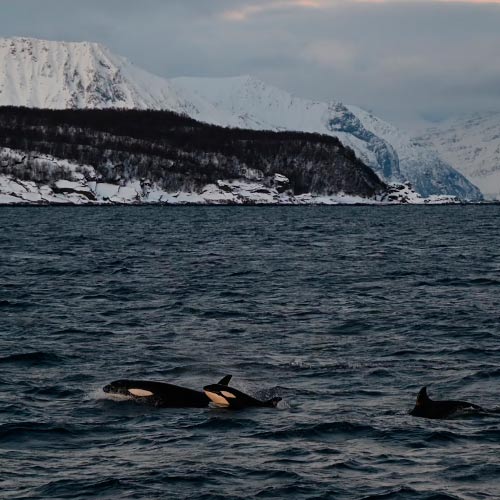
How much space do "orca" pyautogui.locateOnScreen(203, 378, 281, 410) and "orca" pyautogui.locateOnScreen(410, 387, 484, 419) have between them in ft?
11.2

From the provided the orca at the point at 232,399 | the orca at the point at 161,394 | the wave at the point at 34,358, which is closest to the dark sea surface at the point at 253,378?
the wave at the point at 34,358

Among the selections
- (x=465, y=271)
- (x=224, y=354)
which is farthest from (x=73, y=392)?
(x=465, y=271)

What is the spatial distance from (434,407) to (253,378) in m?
6.06

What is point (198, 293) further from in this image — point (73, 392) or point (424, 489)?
point (424, 489)

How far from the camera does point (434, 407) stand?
2400 cm

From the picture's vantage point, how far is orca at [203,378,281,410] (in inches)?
971

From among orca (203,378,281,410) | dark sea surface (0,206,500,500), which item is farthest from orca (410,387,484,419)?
orca (203,378,281,410)

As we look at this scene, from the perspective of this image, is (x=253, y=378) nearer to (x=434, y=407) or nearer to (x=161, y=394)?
(x=161, y=394)

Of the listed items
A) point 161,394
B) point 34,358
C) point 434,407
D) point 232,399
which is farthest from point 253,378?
point 34,358

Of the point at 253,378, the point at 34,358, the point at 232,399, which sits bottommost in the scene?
the point at 34,358

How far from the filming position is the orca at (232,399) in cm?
2466

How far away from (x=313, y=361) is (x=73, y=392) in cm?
770

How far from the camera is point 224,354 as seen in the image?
32.0 metres

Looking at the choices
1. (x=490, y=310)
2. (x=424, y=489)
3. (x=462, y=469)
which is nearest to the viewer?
(x=424, y=489)
